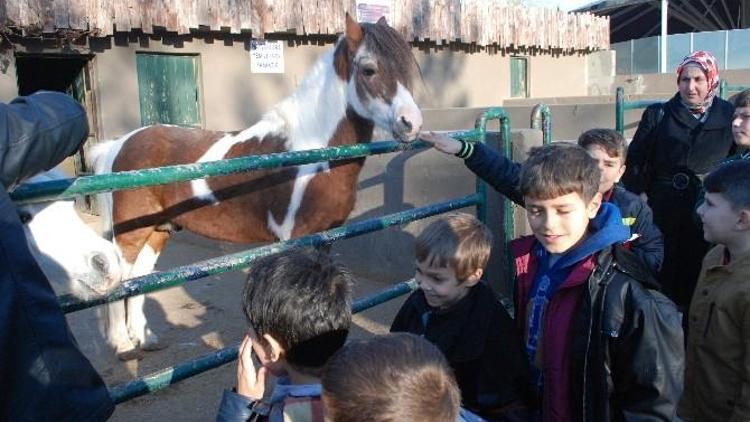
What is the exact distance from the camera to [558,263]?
1.79 metres

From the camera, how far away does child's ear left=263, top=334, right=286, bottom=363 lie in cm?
129

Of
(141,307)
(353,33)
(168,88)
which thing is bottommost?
(141,307)

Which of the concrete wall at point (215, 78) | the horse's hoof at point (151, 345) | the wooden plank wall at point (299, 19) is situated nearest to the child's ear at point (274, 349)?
the horse's hoof at point (151, 345)

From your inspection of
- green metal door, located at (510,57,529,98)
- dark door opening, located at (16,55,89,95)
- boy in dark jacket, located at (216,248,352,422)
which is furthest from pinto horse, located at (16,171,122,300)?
green metal door, located at (510,57,529,98)

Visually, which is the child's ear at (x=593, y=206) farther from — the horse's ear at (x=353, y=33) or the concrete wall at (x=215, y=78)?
the concrete wall at (x=215, y=78)

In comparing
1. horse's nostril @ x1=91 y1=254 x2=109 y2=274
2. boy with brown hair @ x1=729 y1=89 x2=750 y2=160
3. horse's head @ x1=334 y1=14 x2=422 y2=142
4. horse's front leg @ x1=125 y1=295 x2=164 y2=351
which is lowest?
horse's front leg @ x1=125 y1=295 x2=164 y2=351

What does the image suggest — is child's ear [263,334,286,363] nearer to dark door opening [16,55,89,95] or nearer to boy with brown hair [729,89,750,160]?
boy with brown hair [729,89,750,160]

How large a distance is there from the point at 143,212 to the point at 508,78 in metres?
12.2

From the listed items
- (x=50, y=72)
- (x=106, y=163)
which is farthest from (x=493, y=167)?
(x=50, y=72)

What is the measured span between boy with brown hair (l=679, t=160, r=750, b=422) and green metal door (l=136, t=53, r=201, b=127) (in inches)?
291

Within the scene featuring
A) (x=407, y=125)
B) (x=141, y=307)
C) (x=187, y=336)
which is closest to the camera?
(x=407, y=125)

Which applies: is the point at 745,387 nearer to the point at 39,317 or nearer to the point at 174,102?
the point at 39,317

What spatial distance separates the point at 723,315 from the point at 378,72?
1.94 m

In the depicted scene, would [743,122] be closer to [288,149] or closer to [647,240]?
[647,240]
